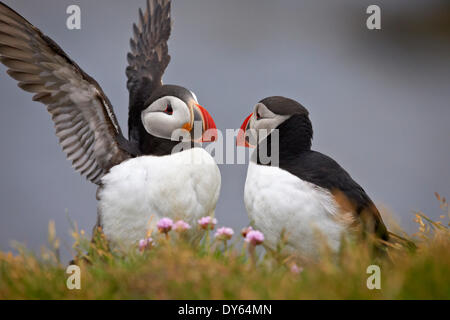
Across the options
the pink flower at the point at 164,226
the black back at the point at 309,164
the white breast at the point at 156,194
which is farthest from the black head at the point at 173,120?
the pink flower at the point at 164,226

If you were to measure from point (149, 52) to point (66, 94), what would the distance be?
3.48 feet

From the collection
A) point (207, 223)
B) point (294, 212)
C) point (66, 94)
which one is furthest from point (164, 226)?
point (66, 94)

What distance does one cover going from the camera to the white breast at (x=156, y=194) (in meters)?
3.14

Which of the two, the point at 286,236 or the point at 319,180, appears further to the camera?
the point at 319,180

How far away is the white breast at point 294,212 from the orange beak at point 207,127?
0.55 meters

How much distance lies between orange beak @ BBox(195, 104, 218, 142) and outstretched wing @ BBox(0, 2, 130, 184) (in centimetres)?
61

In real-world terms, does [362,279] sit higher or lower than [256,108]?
lower

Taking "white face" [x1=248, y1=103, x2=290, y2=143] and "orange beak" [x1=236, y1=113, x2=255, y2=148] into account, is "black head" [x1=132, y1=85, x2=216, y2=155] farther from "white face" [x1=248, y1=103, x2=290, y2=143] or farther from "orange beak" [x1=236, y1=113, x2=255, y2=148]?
"white face" [x1=248, y1=103, x2=290, y2=143]

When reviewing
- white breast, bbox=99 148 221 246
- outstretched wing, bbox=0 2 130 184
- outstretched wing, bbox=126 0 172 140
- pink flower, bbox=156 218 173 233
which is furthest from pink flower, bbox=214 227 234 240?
outstretched wing, bbox=126 0 172 140

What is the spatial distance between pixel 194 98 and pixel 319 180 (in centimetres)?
101

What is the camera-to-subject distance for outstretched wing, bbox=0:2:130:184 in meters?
3.31

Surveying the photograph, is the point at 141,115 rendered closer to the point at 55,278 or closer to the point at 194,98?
the point at 194,98
